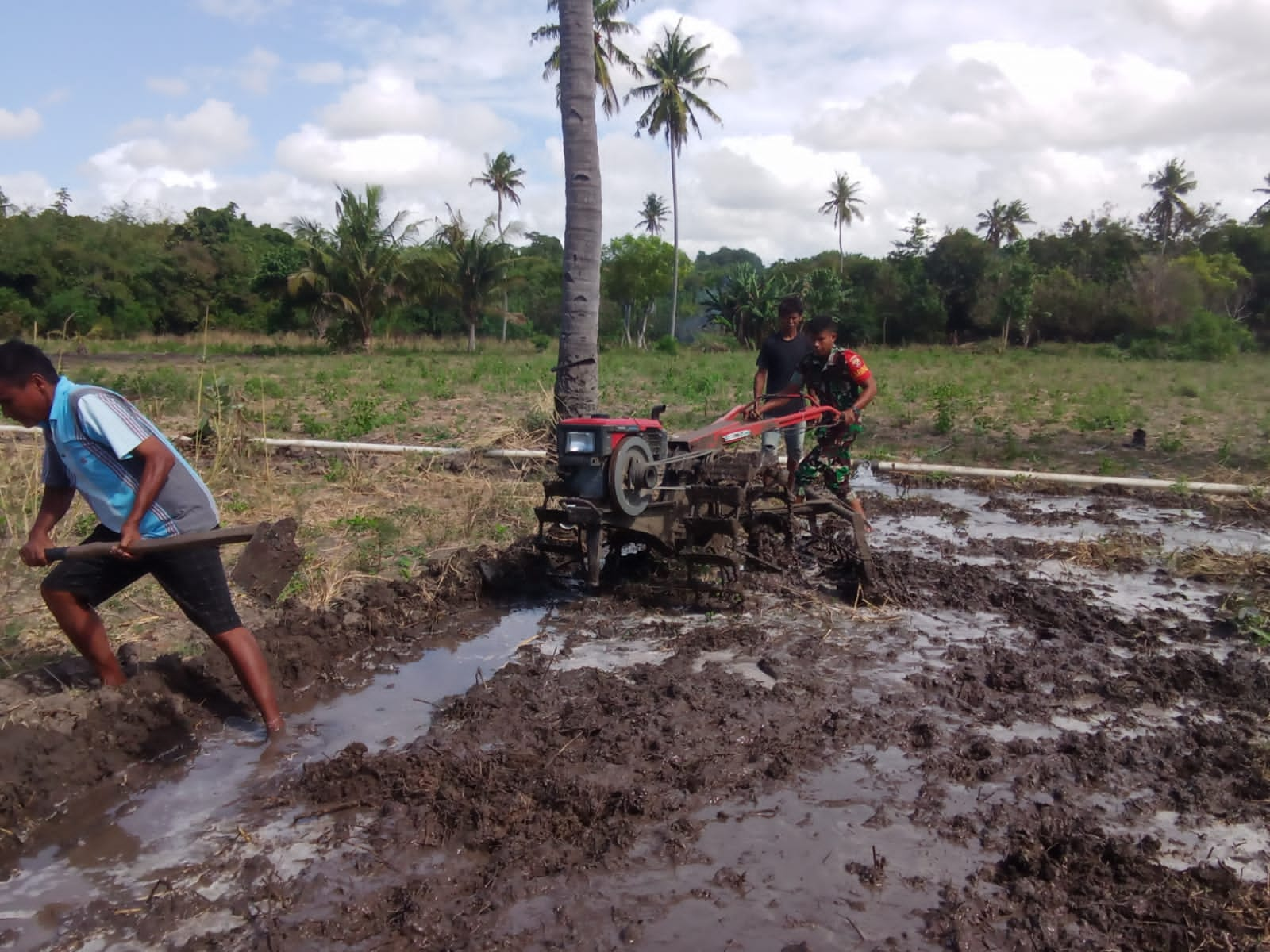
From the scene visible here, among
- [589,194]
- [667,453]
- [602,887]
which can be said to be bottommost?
[602,887]

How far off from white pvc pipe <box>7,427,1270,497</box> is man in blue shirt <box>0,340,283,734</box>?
5.80 m

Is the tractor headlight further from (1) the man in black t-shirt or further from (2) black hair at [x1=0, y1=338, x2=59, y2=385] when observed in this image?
(2) black hair at [x1=0, y1=338, x2=59, y2=385]

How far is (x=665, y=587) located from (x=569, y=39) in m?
6.04

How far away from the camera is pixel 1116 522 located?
8.55m

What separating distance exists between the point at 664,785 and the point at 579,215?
7.25 m

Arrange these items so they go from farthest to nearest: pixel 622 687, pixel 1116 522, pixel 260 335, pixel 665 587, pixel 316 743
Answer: pixel 260 335 < pixel 1116 522 < pixel 665 587 < pixel 622 687 < pixel 316 743

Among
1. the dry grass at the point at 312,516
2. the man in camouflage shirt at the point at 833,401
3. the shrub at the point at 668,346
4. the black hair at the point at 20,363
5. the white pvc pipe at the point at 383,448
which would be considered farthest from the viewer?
the shrub at the point at 668,346

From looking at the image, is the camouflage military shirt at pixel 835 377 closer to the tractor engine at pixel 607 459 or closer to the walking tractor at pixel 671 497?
the walking tractor at pixel 671 497

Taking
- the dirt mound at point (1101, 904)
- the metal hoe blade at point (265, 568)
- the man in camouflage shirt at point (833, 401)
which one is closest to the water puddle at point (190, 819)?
the metal hoe blade at point (265, 568)

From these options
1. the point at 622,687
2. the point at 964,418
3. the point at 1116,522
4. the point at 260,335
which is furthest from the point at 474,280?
the point at 622,687

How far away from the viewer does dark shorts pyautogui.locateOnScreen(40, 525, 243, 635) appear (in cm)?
400

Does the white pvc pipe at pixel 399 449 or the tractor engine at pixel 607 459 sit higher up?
the tractor engine at pixel 607 459

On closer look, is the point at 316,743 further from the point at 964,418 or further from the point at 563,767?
the point at 964,418

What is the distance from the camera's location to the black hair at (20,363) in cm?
368
